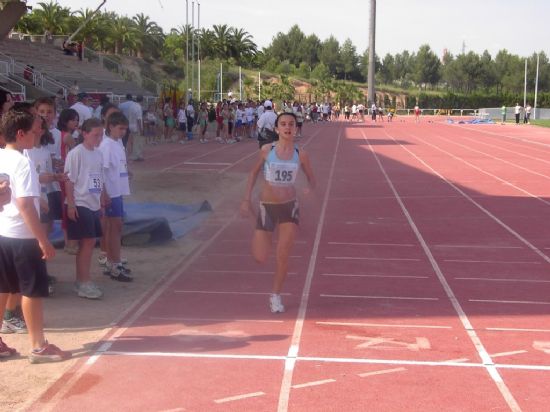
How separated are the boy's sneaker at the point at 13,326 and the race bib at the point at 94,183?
141 cm

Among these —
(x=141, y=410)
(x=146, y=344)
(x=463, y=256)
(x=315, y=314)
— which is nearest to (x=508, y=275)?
(x=463, y=256)

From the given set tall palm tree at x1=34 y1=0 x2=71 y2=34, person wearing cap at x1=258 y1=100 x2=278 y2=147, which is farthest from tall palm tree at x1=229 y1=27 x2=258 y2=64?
person wearing cap at x1=258 y1=100 x2=278 y2=147

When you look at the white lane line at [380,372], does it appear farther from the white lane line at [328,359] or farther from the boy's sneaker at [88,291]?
the boy's sneaker at [88,291]

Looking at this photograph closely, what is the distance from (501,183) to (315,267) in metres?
10.5

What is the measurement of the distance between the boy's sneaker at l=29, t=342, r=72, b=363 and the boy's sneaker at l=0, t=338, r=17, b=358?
0.66 feet

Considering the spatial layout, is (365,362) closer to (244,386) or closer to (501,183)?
(244,386)

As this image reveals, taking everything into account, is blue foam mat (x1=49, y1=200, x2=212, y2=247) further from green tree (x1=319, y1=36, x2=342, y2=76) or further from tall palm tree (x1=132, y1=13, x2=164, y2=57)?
green tree (x1=319, y1=36, x2=342, y2=76)

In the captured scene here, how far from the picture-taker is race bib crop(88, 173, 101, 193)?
7418 millimetres

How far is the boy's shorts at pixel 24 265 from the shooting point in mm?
5594

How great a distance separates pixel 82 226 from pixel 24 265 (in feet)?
5.81

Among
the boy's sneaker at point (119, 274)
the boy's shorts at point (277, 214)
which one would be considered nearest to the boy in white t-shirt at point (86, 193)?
the boy's sneaker at point (119, 274)

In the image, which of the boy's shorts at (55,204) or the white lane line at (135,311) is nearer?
the white lane line at (135,311)

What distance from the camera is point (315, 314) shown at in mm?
7160

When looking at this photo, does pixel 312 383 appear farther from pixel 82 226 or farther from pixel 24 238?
pixel 82 226
